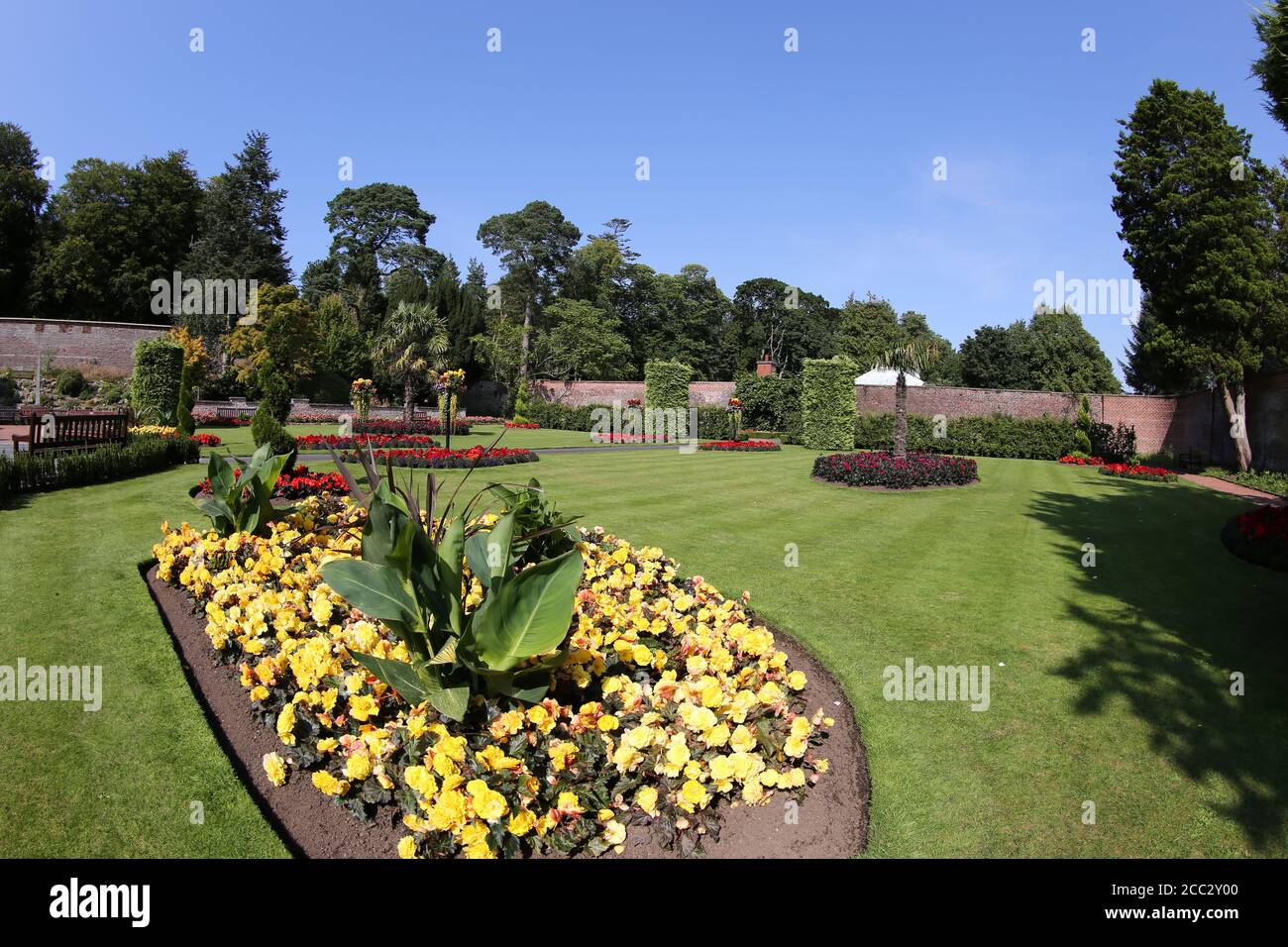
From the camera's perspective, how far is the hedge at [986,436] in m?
24.3

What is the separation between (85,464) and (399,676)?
9.64 metres

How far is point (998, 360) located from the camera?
57719 millimetres

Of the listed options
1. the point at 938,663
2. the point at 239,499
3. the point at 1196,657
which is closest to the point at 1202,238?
the point at 1196,657

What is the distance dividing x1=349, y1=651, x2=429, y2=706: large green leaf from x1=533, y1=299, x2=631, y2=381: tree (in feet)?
142

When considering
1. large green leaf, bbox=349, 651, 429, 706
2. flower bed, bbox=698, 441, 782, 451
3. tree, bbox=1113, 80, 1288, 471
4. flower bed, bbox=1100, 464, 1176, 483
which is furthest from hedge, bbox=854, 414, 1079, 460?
large green leaf, bbox=349, 651, 429, 706

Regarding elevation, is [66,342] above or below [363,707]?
above

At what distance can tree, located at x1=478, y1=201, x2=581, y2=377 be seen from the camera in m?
56.1

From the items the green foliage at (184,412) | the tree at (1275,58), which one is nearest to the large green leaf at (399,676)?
the tree at (1275,58)

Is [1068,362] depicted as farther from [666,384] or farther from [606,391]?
[666,384]

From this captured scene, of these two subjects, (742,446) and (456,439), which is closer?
(742,446)

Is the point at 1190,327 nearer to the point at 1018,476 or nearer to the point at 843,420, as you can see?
the point at 1018,476
